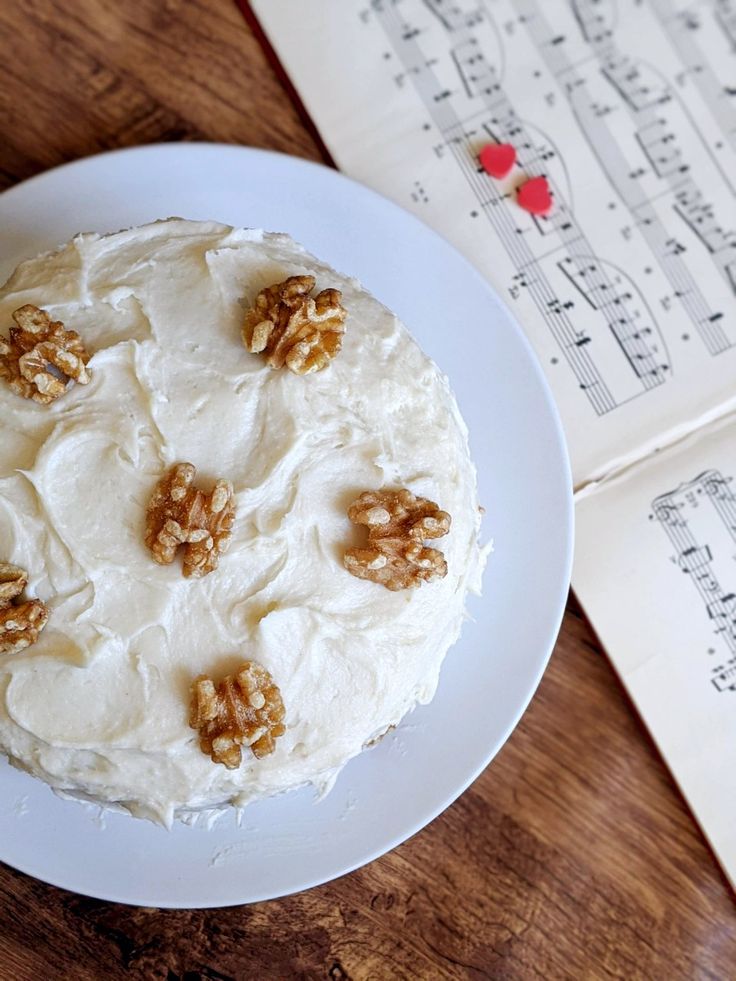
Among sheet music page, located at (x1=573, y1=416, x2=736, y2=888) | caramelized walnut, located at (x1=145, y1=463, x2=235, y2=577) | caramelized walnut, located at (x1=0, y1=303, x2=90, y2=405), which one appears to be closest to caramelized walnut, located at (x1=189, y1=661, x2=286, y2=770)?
caramelized walnut, located at (x1=145, y1=463, x2=235, y2=577)

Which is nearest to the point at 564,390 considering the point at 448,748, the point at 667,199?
the point at 667,199

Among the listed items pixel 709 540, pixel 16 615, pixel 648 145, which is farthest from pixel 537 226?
pixel 16 615

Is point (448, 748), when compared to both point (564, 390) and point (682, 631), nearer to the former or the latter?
point (682, 631)

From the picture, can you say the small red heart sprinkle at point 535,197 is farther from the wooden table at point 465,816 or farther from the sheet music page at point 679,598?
the sheet music page at point 679,598

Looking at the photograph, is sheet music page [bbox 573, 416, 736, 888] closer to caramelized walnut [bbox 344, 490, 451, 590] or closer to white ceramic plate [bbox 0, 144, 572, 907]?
white ceramic plate [bbox 0, 144, 572, 907]

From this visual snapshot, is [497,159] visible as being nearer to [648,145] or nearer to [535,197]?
[535,197]

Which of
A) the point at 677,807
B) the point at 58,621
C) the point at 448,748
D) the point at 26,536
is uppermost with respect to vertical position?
the point at 26,536
